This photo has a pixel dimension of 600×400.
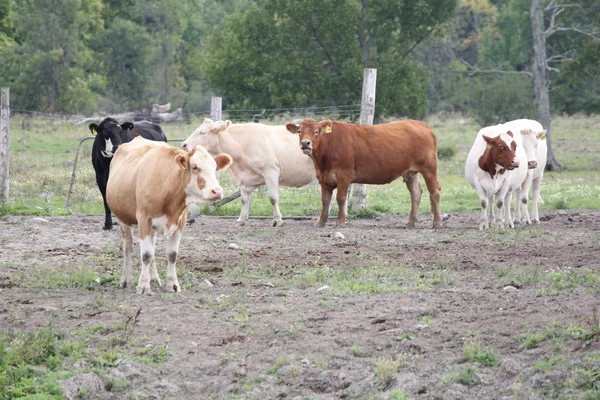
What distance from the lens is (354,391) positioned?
6.80 meters

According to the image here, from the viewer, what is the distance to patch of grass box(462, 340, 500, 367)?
7.04 metres

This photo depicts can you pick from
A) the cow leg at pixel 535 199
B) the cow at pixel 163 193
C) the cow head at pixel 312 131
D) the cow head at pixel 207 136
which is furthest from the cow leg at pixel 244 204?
the cow at pixel 163 193

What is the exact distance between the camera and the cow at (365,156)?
15.6 meters

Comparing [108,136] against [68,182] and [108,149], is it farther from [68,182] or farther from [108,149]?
[68,182]

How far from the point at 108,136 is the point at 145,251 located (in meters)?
5.25

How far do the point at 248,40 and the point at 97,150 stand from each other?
2082cm

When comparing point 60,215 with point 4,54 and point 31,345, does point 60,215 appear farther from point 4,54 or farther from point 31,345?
point 4,54

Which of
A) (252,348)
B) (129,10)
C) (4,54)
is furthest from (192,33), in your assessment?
(252,348)

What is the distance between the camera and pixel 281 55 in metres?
34.9

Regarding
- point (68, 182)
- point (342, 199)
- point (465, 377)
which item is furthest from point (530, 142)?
point (465, 377)

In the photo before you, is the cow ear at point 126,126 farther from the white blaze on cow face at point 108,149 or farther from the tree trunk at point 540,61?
the tree trunk at point 540,61

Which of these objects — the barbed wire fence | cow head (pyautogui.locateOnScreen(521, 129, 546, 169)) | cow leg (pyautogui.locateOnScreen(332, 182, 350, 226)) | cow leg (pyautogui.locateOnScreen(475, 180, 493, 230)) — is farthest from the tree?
cow leg (pyautogui.locateOnScreen(475, 180, 493, 230))

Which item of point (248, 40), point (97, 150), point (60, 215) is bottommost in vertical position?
point (60, 215)

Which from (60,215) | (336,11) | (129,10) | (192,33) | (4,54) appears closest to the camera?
(60,215)
